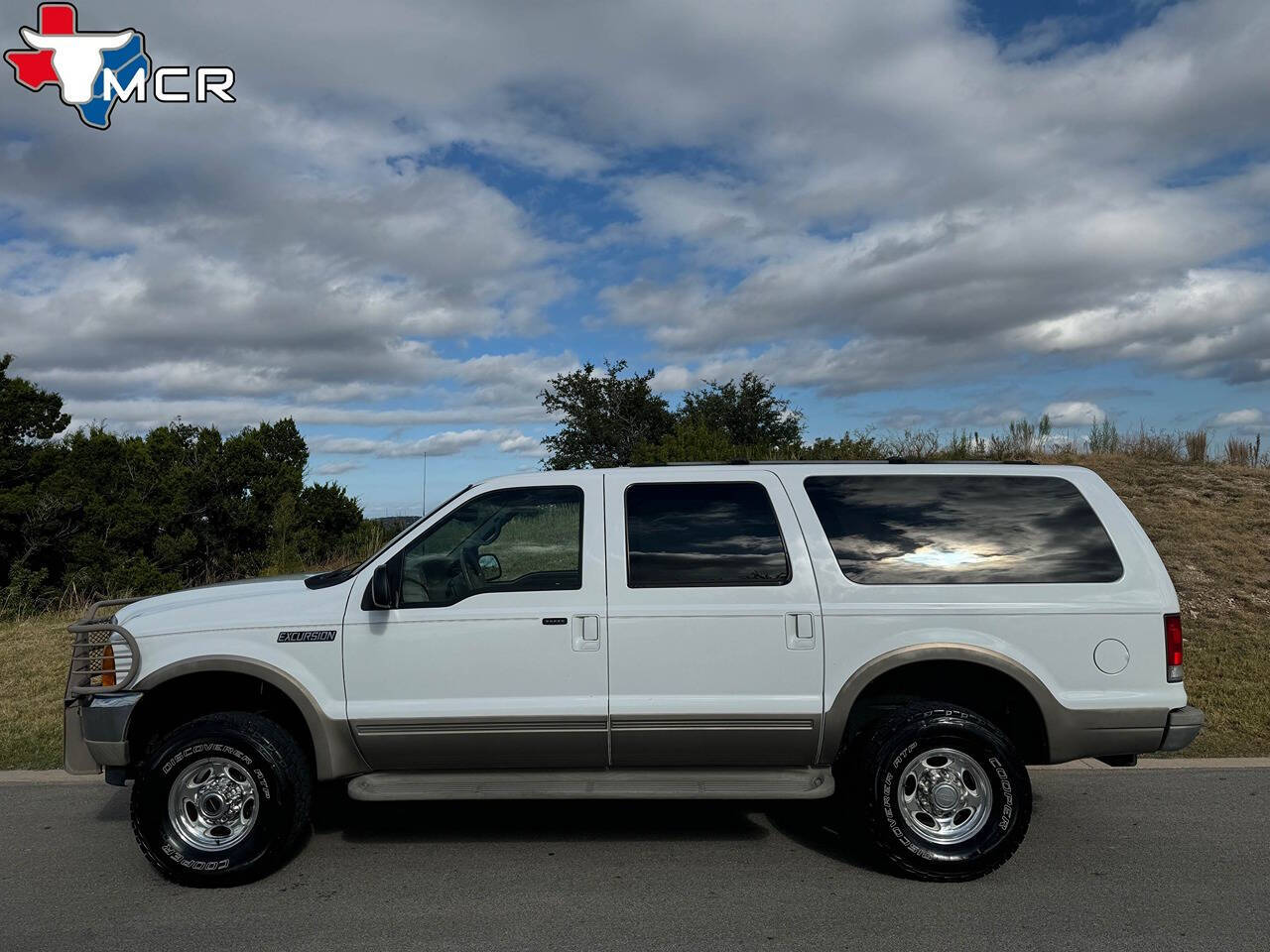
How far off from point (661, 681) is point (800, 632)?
28.1 inches

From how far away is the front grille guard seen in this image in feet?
16.2

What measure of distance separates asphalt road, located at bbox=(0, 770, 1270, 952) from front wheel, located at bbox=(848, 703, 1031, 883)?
15 cm

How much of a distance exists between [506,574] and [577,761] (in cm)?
100

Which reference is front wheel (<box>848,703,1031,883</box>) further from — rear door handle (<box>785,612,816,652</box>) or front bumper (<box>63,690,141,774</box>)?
front bumper (<box>63,690,141,774</box>)

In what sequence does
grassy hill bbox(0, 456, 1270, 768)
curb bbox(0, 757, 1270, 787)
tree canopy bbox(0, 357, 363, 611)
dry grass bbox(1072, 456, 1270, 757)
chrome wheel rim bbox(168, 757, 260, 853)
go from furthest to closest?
tree canopy bbox(0, 357, 363, 611)
dry grass bbox(1072, 456, 1270, 757)
grassy hill bbox(0, 456, 1270, 768)
curb bbox(0, 757, 1270, 787)
chrome wheel rim bbox(168, 757, 260, 853)

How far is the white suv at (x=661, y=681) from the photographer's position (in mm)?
4824

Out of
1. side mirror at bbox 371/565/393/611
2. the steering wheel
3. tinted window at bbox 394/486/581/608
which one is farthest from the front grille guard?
the steering wheel

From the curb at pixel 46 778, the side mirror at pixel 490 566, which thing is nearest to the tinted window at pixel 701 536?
the side mirror at pixel 490 566

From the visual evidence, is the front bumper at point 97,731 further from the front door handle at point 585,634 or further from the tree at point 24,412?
the tree at point 24,412

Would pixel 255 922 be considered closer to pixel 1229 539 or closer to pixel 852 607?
pixel 852 607

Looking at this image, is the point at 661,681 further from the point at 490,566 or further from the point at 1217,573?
the point at 1217,573

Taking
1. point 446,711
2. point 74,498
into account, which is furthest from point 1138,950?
point 74,498

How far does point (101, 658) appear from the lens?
5031 mm

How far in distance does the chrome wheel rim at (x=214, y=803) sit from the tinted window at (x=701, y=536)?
6.97ft
